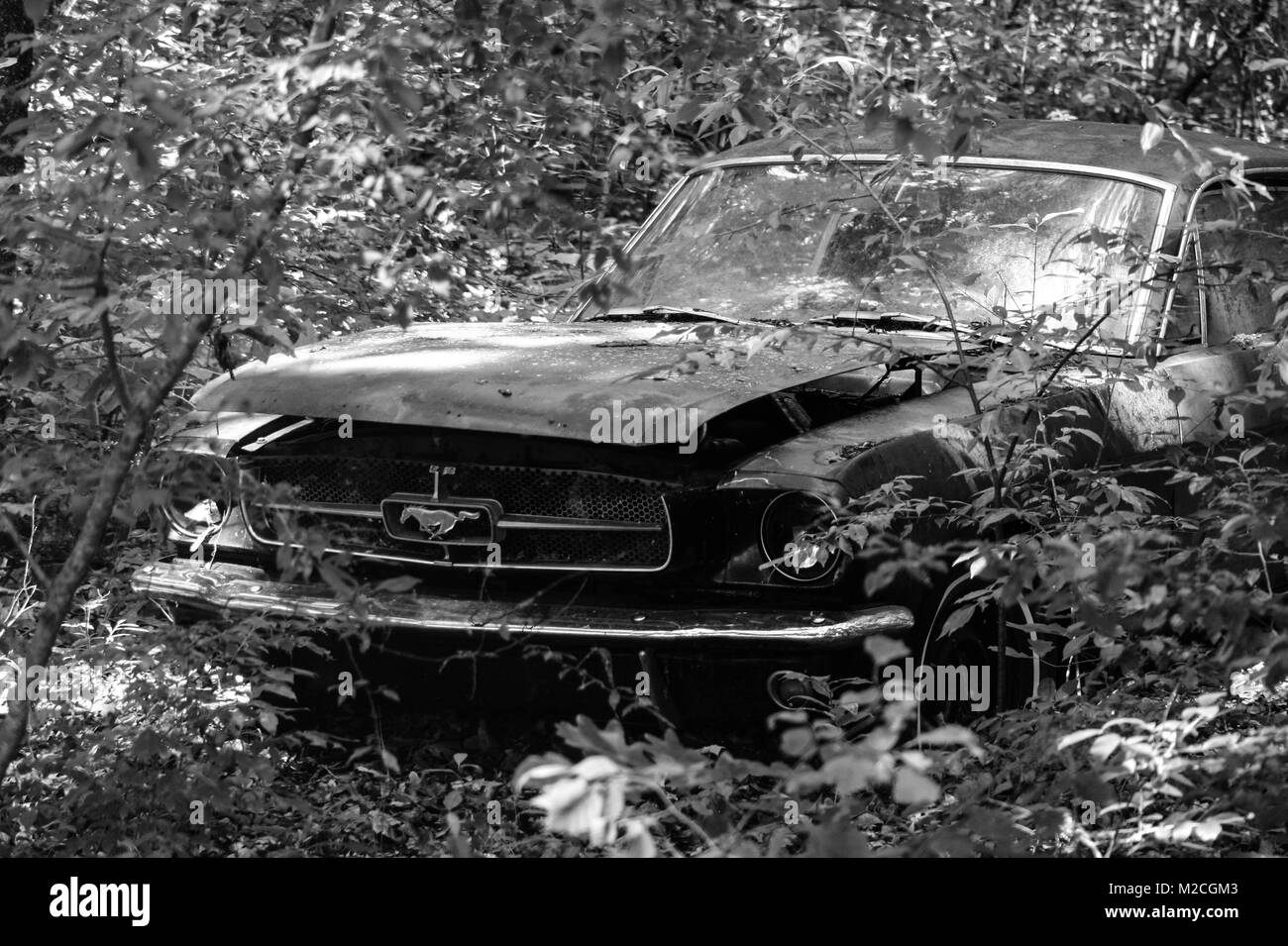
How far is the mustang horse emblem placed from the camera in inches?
146

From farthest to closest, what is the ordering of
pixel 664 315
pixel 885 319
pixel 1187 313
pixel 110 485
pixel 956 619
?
pixel 664 315, pixel 1187 313, pixel 885 319, pixel 956 619, pixel 110 485

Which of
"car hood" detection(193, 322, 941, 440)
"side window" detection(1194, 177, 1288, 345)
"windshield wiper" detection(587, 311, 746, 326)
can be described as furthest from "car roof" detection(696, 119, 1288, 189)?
"car hood" detection(193, 322, 941, 440)

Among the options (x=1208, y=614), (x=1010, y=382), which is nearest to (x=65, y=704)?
(x=1010, y=382)

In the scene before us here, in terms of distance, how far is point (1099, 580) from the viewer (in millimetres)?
2537

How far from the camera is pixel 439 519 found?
12.2 feet

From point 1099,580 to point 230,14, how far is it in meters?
3.40

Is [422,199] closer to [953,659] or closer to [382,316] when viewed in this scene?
[953,659]

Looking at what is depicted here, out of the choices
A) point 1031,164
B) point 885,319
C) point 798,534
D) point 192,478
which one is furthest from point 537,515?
point 1031,164

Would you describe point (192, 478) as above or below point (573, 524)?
above

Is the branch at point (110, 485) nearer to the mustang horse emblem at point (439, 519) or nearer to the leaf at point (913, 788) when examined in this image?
the mustang horse emblem at point (439, 519)

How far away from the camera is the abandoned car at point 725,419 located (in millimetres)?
3455

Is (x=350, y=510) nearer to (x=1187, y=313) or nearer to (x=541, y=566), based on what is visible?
(x=541, y=566)

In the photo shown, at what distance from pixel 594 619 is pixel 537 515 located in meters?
0.33

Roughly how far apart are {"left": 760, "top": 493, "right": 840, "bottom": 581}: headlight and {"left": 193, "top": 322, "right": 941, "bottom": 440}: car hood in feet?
0.93
